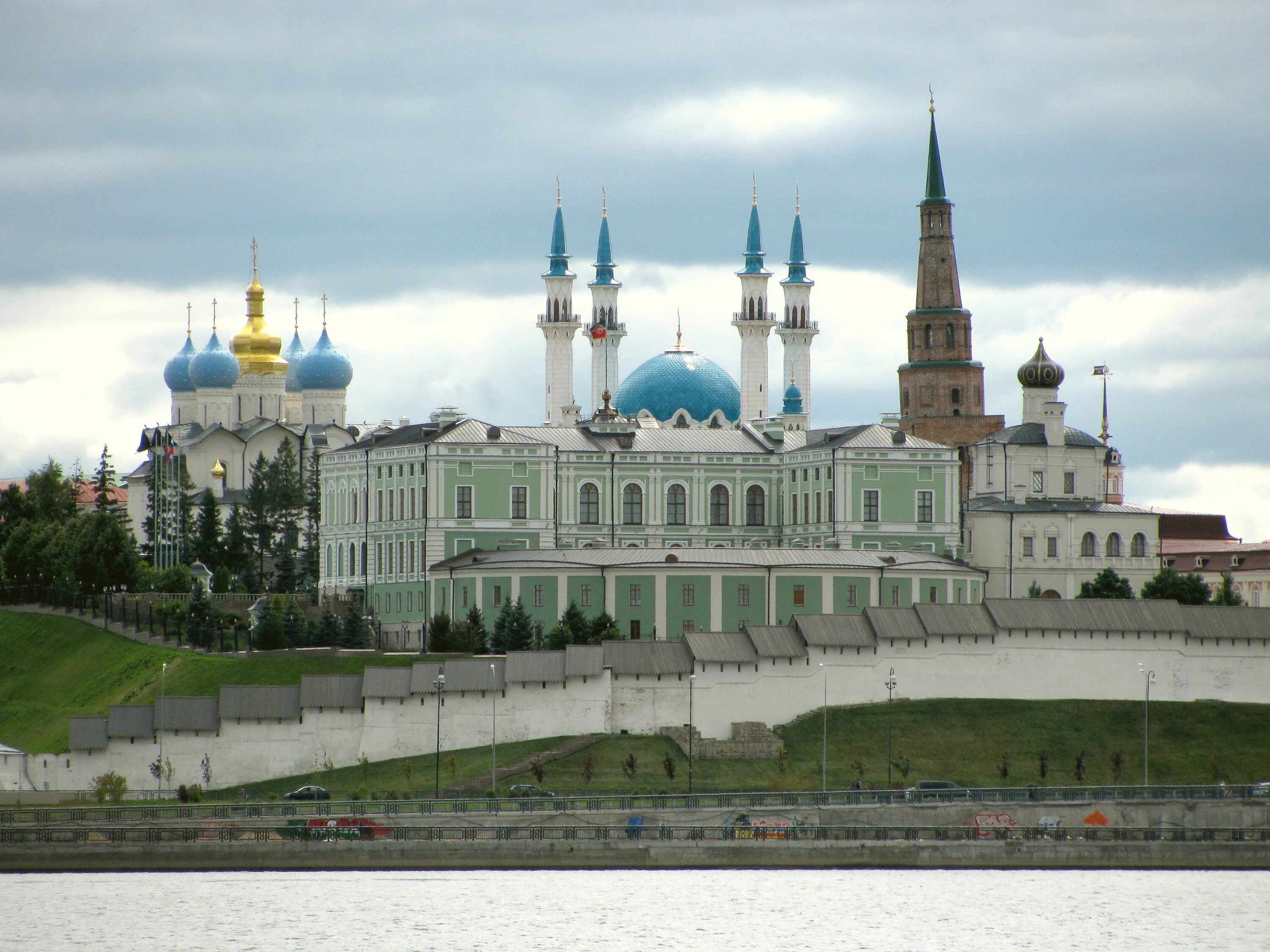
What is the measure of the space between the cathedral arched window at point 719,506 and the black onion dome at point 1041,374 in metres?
16.8

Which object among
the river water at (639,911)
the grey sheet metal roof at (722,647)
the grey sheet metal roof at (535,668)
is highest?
the grey sheet metal roof at (722,647)

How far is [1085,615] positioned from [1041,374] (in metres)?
31.4

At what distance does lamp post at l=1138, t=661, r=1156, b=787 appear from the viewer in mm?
93312

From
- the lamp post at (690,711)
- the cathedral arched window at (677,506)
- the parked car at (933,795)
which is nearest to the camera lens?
the parked car at (933,795)

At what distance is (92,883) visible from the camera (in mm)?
77938

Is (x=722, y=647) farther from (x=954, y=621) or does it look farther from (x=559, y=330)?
(x=559, y=330)

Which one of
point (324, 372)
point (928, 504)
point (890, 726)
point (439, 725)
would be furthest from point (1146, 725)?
point (324, 372)

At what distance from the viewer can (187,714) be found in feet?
299

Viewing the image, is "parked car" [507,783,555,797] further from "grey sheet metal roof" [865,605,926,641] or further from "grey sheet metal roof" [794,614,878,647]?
"grey sheet metal roof" [865,605,926,641]

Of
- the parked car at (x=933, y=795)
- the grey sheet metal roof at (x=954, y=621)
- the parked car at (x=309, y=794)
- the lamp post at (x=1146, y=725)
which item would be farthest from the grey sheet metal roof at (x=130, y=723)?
the lamp post at (x=1146, y=725)

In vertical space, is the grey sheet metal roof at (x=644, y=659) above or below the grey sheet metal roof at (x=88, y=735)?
above

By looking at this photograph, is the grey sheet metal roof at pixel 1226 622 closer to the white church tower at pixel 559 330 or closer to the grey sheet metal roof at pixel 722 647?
the grey sheet metal roof at pixel 722 647

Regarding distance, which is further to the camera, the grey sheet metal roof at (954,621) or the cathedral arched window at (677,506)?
the cathedral arched window at (677,506)

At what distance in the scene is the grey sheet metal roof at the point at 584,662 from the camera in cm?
9331
